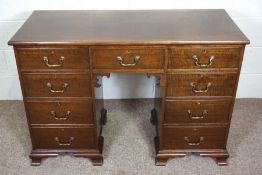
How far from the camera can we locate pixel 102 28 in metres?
1.57

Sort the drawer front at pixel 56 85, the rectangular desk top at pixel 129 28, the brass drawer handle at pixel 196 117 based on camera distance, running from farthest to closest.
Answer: the brass drawer handle at pixel 196 117, the drawer front at pixel 56 85, the rectangular desk top at pixel 129 28

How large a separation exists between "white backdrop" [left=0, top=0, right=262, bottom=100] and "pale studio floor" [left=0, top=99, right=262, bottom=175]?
11 centimetres

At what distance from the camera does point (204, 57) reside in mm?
1481

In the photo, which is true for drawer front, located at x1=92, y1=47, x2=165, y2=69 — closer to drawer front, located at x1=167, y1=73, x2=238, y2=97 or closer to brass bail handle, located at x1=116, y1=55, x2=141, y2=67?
brass bail handle, located at x1=116, y1=55, x2=141, y2=67

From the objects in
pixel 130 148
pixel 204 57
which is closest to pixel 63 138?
pixel 130 148

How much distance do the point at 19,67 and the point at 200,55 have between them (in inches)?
34.0

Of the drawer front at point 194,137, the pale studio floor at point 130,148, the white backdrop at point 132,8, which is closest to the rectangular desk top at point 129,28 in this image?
the white backdrop at point 132,8

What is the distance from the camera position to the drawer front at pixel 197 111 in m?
1.63

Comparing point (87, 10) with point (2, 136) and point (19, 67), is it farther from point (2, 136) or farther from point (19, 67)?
point (2, 136)

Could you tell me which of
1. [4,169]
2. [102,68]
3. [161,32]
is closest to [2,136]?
[4,169]

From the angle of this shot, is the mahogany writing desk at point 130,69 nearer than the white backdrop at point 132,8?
Yes

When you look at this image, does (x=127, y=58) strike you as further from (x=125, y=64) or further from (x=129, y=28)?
(x=129, y=28)

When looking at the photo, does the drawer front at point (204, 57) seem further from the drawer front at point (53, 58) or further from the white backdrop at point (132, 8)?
the white backdrop at point (132, 8)

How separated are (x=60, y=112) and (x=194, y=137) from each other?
75 centimetres
